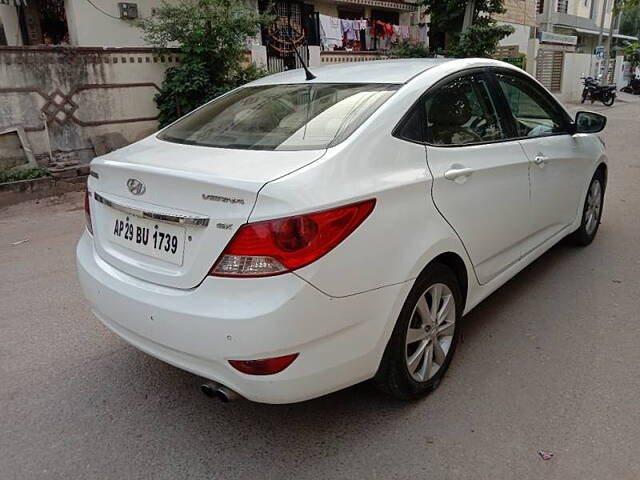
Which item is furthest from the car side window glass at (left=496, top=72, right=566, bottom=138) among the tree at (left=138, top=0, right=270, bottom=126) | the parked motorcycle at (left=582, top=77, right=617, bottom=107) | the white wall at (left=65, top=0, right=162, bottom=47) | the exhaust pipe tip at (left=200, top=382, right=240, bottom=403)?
the parked motorcycle at (left=582, top=77, right=617, bottom=107)

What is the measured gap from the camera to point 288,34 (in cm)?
1427

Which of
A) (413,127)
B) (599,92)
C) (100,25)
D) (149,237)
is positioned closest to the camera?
(149,237)

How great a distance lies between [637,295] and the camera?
379 cm

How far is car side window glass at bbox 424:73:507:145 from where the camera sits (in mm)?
2701

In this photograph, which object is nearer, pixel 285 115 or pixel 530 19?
pixel 285 115

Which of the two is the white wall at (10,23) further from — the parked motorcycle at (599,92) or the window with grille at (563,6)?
the window with grille at (563,6)

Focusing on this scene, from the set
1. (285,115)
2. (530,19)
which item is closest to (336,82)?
(285,115)

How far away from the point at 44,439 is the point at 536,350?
2.62 metres

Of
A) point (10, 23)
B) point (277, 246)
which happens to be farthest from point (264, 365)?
point (10, 23)

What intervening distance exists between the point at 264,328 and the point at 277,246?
0.30m

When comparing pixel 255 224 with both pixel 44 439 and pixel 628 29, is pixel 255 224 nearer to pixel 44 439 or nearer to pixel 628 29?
pixel 44 439

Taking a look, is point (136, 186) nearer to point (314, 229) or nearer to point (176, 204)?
point (176, 204)

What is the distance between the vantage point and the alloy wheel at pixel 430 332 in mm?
2529

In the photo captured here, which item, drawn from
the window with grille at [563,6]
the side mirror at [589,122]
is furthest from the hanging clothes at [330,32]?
the window with grille at [563,6]
